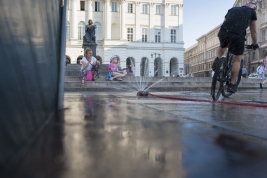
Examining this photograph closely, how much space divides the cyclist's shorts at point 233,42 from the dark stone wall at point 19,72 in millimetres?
2820

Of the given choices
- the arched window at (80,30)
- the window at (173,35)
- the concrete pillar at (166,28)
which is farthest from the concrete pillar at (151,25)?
the arched window at (80,30)

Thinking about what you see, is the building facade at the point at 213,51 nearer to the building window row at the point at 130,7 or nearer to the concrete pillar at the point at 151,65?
the concrete pillar at the point at 151,65

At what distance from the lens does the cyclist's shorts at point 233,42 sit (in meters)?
3.79

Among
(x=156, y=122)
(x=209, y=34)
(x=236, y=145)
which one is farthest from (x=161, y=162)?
(x=209, y=34)

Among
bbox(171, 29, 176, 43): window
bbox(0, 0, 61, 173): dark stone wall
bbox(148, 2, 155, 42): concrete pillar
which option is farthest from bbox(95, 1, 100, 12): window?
bbox(0, 0, 61, 173): dark stone wall

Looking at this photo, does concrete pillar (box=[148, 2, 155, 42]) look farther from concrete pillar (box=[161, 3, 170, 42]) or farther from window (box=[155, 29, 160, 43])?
concrete pillar (box=[161, 3, 170, 42])

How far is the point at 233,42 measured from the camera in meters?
3.90

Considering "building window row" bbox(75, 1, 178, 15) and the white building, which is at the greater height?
"building window row" bbox(75, 1, 178, 15)

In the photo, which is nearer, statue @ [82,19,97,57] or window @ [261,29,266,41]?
statue @ [82,19,97,57]

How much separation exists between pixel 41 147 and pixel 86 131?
417 mm

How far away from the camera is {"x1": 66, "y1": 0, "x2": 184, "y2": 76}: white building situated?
41.9 m

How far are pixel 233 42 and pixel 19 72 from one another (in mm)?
3379

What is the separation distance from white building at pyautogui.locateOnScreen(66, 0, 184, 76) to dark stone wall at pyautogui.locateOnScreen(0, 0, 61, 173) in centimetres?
4049

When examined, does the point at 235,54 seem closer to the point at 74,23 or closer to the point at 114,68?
the point at 114,68
